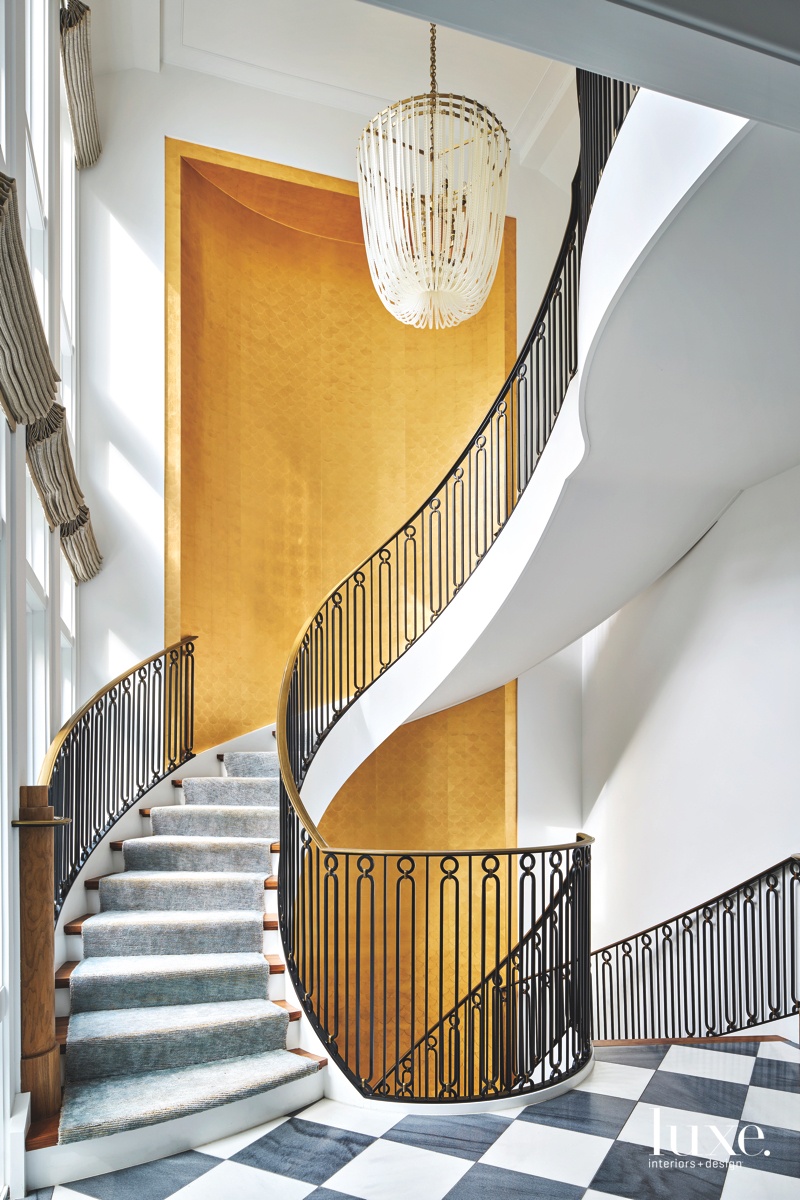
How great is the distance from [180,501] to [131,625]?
1.17 m

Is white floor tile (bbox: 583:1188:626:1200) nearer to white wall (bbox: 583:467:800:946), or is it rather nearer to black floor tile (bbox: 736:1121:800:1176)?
black floor tile (bbox: 736:1121:800:1176)

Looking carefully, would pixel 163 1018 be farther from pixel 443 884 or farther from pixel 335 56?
pixel 335 56

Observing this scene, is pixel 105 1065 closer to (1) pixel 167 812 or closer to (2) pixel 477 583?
(1) pixel 167 812

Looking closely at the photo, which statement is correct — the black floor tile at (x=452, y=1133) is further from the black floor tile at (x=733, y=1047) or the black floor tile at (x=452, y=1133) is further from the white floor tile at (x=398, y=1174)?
the black floor tile at (x=733, y=1047)

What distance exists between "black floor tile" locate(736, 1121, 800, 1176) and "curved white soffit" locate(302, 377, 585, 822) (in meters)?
3.35

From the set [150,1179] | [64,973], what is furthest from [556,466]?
[150,1179]

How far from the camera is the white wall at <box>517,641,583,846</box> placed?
8.34m

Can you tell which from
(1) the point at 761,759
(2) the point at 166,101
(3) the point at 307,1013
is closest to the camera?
(3) the point at 307,1013

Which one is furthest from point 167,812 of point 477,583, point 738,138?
point 738,138

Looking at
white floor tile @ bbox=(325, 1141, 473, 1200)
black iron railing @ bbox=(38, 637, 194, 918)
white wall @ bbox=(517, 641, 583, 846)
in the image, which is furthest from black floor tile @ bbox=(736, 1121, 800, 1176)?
white wall @ bbox=(517, 641, 583, 846)

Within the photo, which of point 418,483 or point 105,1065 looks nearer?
point 105,1065

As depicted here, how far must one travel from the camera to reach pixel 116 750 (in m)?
6.21

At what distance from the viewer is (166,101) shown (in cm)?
802

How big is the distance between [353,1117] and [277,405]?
658 centimetres
